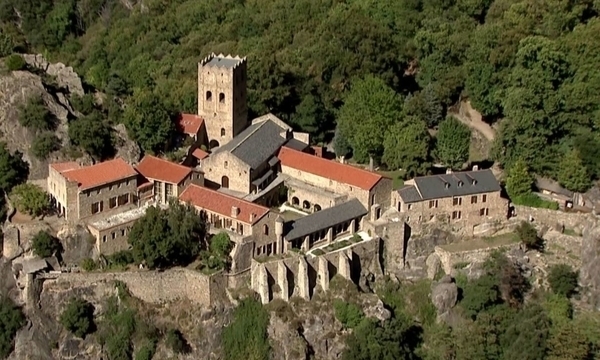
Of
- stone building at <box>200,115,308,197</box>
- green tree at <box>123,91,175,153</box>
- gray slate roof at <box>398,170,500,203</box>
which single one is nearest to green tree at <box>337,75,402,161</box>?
stone building at <box>200,115,308,197</box>

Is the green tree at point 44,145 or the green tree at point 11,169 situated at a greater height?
the green tree at point 44,145

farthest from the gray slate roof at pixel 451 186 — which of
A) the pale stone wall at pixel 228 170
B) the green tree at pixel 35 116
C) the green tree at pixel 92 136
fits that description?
the green tree at pixel 35 116

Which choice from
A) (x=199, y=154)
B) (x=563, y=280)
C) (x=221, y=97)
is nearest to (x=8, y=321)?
(x=199, y=154)

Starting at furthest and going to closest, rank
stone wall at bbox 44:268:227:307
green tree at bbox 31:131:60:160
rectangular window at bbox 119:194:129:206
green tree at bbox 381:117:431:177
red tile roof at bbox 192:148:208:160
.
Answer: red tile roof at bbox 192:148:208:160, green tree at bbox 381:117:431:177, green tree at bbox 31:131:60:160, rectangular window at bbox 119:194:129:206, stone wall at bbox 44:268:227:307

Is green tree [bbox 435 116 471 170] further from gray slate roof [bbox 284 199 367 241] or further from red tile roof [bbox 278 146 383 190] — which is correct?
gray slate roof [bbox 284 199 367 241]

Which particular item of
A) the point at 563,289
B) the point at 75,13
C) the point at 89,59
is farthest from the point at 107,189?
the point at 75,13

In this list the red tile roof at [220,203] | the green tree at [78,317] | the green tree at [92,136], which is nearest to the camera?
the green tree at [78,317]

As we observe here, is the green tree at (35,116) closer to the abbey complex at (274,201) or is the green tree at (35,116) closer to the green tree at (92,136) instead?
the green tree at (92,136)
